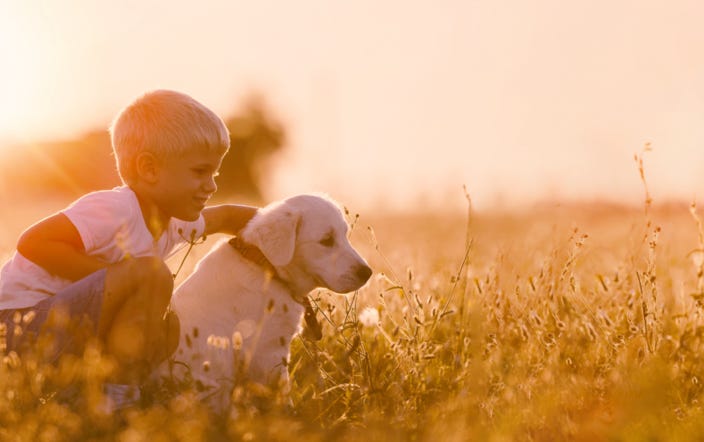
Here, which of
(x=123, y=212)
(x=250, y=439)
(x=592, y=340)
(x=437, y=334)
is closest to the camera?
(x=250, y=439)

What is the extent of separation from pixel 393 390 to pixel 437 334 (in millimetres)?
1542

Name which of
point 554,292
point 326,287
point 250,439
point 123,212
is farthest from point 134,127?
point 554,292

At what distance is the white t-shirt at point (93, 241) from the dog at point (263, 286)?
13.7 inches

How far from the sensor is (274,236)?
452cm

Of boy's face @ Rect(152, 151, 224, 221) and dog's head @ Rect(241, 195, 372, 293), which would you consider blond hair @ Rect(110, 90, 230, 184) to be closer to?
boy's face @ Rect(152, 151, 224, 221)

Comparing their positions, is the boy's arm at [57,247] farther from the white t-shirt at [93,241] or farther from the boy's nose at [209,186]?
the boy's nose at [209,186]

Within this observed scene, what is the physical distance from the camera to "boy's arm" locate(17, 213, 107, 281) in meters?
4.09

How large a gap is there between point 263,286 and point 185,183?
0.66 m

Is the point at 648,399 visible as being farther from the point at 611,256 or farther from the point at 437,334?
the point at 611,256

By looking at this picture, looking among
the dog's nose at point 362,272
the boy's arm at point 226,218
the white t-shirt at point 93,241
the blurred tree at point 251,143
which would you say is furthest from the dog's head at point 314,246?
the blurred tree at point 251,143

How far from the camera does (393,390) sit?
3.73m

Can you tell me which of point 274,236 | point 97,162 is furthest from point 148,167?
point 97,162

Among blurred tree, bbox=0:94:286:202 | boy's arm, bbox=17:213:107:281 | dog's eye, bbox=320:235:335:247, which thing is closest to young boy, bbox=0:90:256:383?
boy's arm, bbox=17:213:107:281

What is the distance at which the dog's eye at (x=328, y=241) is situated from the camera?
4734 mm
